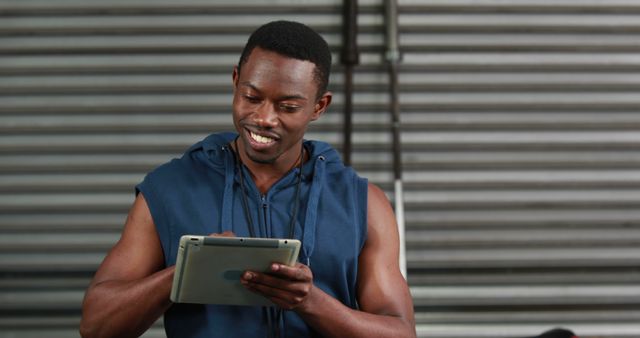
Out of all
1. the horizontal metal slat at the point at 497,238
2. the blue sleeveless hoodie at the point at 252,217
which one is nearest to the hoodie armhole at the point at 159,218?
the blue sleeveless hoodie at the point at 252,217

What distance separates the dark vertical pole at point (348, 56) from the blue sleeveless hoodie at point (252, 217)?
2.28 metres

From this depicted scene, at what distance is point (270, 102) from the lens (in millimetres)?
2377

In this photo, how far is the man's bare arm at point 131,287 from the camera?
2193mm

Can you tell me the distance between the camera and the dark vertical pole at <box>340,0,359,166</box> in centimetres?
485

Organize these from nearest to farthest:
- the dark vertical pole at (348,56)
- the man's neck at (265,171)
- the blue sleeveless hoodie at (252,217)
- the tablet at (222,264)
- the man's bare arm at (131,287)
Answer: the tablet at (222,264) < the man's bare arm at (131,287) < the blue sleeveless hoodie at (252,217) < the man's neck at (265,171) < the dark vertical pole at (348,56)

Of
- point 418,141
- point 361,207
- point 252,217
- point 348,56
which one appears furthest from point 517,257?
point 252,217

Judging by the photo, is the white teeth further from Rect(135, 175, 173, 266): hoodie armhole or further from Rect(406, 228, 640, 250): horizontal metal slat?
Rect(406, 228, 640, 250): horizontal metal slat

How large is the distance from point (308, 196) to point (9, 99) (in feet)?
9.94

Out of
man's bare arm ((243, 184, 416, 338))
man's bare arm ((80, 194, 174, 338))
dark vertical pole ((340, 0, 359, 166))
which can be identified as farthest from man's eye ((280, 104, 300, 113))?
dark vertical pole ((340, 0, 359, 166))

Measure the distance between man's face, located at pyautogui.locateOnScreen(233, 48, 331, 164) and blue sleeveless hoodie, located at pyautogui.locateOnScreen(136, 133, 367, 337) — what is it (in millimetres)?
123

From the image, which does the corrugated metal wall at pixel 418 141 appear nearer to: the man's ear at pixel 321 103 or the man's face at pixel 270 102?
the man's ear at pixel 321 103

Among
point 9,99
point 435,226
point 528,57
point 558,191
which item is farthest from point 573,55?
point 9,99

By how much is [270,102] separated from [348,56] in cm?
254

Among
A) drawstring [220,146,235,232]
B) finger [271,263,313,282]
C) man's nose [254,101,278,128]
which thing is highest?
man's nose [254,101,278,128]
